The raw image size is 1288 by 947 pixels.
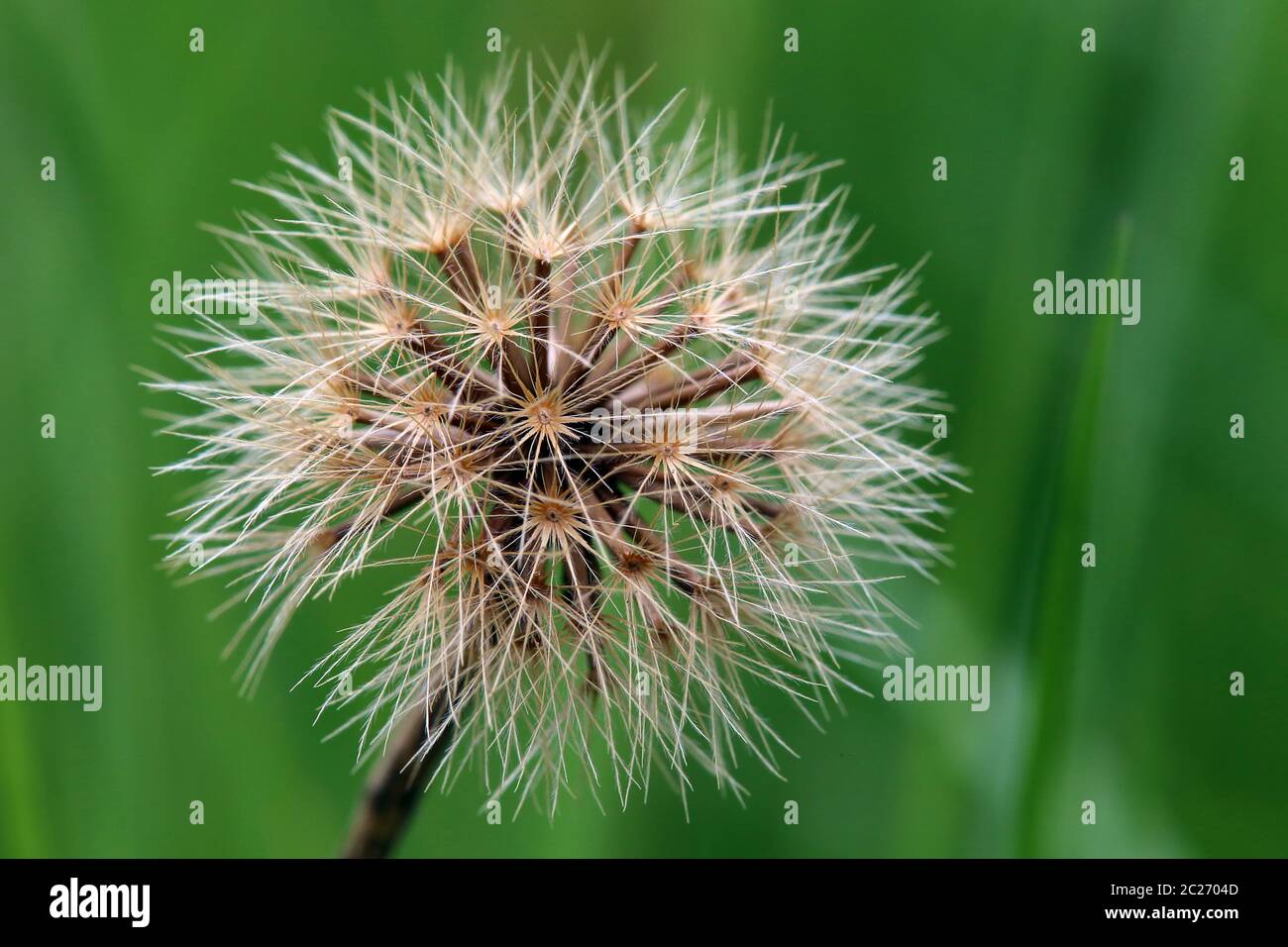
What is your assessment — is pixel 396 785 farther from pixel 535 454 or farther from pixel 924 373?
pixel 924 373

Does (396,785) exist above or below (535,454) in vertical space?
below

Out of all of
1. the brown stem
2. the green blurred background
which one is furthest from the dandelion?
the green blurred background

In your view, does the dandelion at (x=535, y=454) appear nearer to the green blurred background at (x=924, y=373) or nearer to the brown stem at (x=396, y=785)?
the brown stem at (x=396, y=785)

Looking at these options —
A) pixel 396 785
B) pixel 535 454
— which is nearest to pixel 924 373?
pixel 535 454

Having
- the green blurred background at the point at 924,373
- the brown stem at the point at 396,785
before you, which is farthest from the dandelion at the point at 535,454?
the green blurred background at the point at 924,373

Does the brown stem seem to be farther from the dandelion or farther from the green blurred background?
the green blurred background

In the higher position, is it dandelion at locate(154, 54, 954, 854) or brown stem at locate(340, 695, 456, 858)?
dandelion at locate(154, 54, 954, 854)
